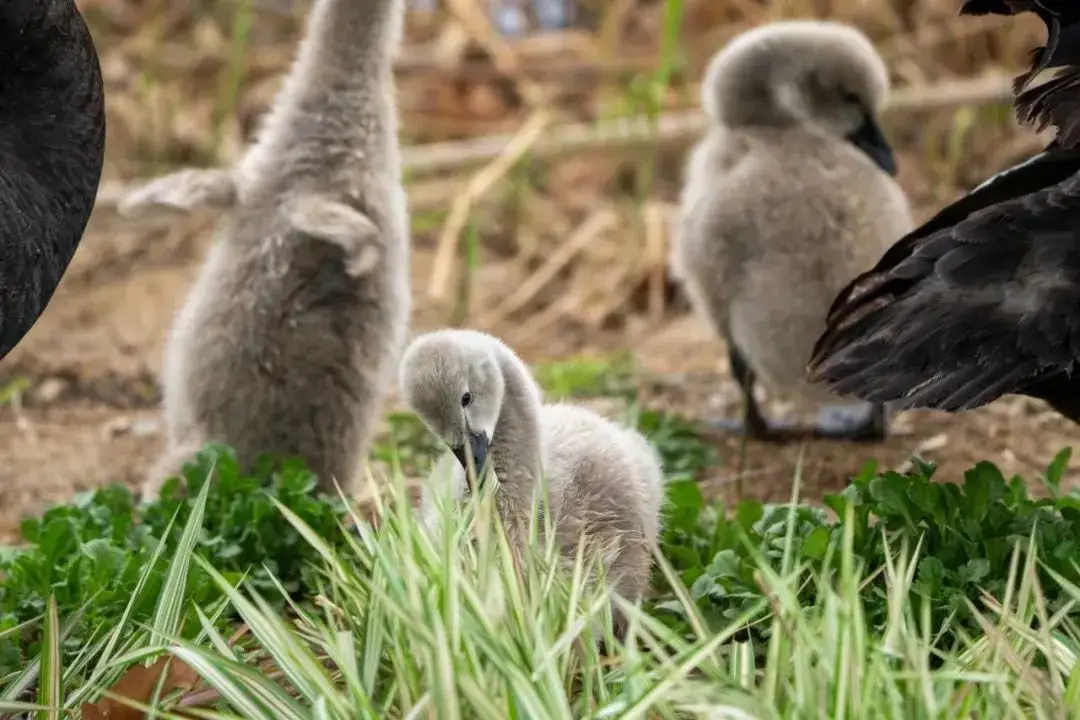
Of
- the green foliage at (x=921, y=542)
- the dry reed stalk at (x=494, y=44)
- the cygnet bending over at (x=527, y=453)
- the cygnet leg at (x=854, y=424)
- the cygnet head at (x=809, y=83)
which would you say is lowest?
the cygnet leg at (x=854, y=424)

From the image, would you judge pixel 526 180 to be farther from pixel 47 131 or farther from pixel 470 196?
pixel 47 131

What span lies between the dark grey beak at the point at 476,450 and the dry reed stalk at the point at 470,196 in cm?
275

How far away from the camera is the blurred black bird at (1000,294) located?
2.27 meters

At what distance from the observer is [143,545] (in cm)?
276

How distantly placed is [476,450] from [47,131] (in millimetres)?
952

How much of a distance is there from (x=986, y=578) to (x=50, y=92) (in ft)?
5.87

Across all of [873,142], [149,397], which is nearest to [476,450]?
[873,142]

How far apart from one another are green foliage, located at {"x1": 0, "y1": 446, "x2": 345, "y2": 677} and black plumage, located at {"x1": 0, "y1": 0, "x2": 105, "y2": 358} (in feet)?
1.36

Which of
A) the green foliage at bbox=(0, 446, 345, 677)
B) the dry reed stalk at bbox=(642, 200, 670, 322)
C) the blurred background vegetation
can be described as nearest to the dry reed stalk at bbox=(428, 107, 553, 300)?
the blurred background vegetation

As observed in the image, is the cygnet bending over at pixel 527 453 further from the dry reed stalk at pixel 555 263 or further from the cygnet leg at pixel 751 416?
the dry reed stalk at pixel 555 263

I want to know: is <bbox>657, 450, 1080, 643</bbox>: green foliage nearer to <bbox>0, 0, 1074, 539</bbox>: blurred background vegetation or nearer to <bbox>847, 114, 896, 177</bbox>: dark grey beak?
<bbox>0, 0, 1074, 539</bbox>: blurred background vegetation

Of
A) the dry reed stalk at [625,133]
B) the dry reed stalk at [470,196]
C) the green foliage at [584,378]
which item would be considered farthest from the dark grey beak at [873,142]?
the dry reed stalk at [625,133]

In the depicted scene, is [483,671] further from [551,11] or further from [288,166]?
[551,11]

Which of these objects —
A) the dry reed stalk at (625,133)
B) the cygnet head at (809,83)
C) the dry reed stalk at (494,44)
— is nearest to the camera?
the cygnet head at (809,83)
